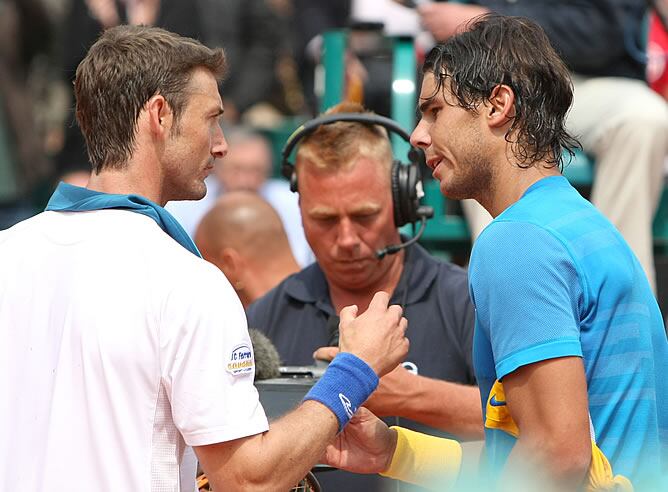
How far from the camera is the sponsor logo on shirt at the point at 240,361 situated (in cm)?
220

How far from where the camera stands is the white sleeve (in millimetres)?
2170

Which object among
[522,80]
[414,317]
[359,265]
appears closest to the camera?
[522,80]

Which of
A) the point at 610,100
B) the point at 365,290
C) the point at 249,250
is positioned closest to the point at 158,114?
the point at 365,290

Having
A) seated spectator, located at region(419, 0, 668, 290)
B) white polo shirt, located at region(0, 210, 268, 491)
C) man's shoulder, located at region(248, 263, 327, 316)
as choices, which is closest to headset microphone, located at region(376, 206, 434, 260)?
man's shoulder, located at region(248, 263, 327, 316)

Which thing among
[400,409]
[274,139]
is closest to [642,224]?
[400,409]

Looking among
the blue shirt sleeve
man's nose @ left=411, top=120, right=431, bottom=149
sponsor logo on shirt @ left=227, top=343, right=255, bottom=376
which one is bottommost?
sponsor logo on shirt @ left=227, top=343, right=255, bottom=376

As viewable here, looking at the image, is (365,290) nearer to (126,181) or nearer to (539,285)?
(126,181)

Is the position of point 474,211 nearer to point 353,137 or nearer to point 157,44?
point 353,137

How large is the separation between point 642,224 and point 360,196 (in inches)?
48.7

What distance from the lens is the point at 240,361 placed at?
2227mm

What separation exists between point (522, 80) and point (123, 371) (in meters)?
0.98

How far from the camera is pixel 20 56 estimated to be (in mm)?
7918

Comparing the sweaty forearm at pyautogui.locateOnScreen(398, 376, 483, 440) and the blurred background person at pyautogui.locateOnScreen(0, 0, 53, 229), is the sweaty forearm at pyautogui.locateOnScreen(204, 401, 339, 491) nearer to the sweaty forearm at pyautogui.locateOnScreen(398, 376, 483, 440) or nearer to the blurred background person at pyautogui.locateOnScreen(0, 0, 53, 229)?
the sweaty forearm at pyautogui.locateOnScreen(398, 376, 483, 440)

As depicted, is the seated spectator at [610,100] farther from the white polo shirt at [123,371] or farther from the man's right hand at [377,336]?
the white polo shirt at [123,371]
